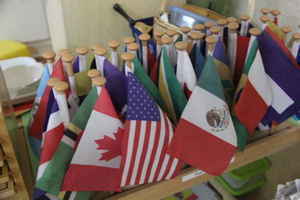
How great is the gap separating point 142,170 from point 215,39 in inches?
16.3

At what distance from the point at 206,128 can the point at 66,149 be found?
0.35m

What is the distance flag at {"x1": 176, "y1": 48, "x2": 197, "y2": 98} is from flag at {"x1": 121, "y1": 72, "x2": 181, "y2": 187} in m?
0.12

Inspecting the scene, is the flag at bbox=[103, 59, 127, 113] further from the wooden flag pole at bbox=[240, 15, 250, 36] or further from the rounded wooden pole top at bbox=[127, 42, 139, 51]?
the wooden flag pole at bbox=[240, 15, 250, 36]

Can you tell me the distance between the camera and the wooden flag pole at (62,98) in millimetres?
719

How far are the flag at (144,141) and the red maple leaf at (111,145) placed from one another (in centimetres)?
2

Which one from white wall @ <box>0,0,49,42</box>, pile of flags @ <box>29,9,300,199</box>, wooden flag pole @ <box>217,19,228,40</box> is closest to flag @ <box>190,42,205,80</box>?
pile of flags @ <box>29,9,300,199</box>

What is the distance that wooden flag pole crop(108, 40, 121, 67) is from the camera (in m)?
0.83

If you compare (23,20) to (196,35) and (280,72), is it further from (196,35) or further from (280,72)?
(280,72)

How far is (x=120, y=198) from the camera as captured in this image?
83 cm

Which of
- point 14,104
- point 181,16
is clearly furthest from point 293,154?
point 14,104

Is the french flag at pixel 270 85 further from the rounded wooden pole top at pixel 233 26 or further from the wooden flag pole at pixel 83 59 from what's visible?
the wooden flag pole at pixel 83 59

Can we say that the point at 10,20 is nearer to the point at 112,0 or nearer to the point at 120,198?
the point at 112,0

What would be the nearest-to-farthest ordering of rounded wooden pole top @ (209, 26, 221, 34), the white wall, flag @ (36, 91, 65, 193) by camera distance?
flag @ (36, 91, 65, 193) < rounded wooden pole top @ (209, 26, 221, 34) < the white wall

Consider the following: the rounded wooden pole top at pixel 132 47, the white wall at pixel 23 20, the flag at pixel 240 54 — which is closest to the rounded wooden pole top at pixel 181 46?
the rounded wooden pole top at pixel 132 47
